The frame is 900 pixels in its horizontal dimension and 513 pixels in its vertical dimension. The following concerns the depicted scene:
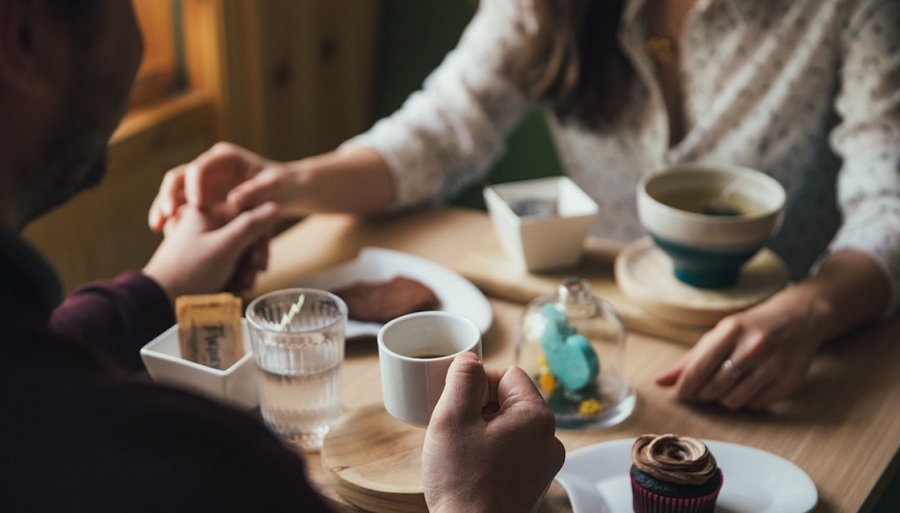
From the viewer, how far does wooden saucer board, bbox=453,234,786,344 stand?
1243 mm

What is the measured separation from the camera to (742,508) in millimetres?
953

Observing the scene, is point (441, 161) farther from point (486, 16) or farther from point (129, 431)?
point (129, 431)

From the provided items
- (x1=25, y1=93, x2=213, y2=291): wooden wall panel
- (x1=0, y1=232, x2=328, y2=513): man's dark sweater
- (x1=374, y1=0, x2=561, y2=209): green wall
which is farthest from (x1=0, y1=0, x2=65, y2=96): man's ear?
(x1=374, y1=0, x2=561, y2=209): green wall

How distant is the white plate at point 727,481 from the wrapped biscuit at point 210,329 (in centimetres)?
36

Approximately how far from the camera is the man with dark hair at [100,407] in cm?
57

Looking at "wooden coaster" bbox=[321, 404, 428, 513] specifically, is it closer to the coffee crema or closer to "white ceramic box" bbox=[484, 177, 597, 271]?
"white ceramic box" bbox=[484, 177, 597, 271]

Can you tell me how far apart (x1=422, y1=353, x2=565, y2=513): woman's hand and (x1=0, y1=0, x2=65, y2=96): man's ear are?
38 cm

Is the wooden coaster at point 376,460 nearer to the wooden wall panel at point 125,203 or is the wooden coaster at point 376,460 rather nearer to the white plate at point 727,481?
the white plate at point 727,481

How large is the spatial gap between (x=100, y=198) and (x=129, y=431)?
1530mm

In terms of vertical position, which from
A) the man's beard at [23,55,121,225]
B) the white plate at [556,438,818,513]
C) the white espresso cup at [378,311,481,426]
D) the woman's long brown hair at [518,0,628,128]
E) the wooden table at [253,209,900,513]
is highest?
the man's beard at [23,55,121,225]

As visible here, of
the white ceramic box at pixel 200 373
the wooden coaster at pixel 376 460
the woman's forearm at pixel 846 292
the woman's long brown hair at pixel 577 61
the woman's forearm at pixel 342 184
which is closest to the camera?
the wooden coaster at pixel 376 460

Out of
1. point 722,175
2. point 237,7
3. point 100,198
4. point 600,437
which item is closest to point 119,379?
point 600,437

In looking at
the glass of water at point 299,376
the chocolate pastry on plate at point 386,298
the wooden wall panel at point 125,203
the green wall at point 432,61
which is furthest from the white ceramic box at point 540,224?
the green wall at point 432,61

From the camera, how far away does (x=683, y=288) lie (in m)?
1.29
